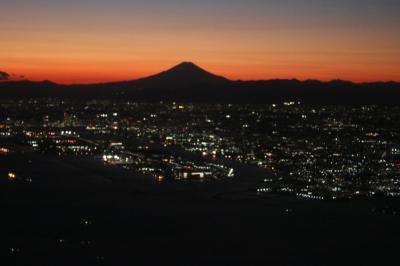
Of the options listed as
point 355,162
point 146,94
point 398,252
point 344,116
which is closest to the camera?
point 398,252

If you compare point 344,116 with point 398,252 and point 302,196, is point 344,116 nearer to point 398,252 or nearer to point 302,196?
point 302,196

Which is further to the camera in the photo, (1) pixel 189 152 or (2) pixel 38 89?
(2) pixel 38 89

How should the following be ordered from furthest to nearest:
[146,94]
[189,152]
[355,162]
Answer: [146,94], [189,152], [355,162]

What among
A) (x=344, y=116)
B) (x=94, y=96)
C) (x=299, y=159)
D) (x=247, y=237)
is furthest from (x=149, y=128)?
(x=247, y=237)

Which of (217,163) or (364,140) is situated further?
(364,140)

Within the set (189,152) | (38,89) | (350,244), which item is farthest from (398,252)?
(38,89)

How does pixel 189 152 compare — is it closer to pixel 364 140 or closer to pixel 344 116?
pixel 364 140
